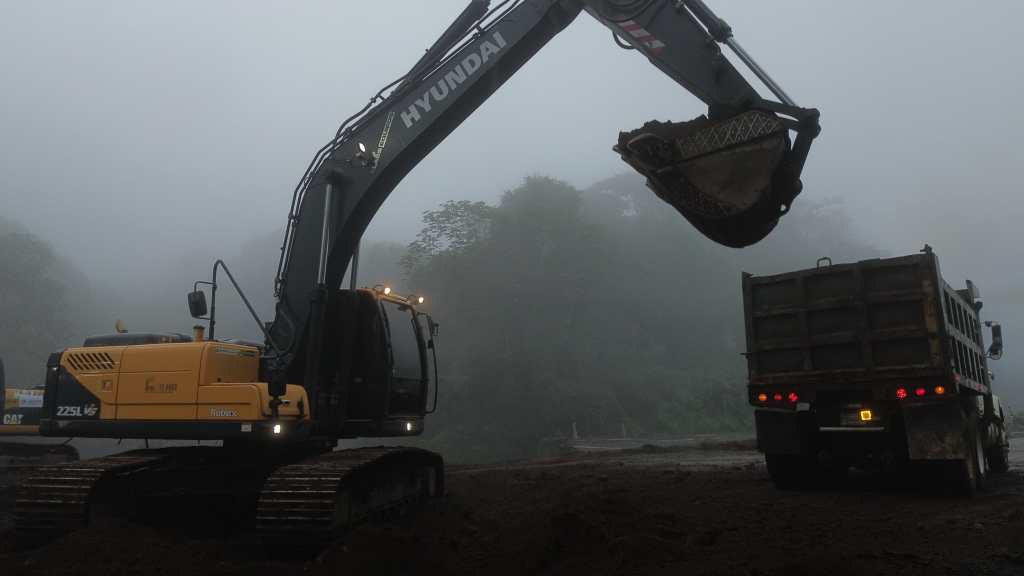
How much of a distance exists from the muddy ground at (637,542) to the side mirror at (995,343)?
368 centimetres

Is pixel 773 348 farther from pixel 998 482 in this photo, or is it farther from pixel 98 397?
pixel 98 397

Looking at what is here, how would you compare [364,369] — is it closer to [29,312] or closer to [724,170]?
[724,170]

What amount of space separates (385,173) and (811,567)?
491 cm

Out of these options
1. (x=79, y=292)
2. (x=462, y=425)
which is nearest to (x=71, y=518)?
(x=462, y=425)

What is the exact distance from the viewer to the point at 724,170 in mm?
5820

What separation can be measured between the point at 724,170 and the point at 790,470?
4.92 meters

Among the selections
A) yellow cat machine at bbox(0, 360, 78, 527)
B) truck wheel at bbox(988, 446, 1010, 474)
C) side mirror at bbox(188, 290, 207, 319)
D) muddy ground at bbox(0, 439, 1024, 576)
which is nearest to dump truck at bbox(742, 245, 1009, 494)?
muddy ground at bbox(0, 439, 1024, 576)

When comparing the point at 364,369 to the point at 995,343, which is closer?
the point at 364,369

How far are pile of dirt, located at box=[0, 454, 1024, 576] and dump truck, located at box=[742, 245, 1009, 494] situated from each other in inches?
27.0

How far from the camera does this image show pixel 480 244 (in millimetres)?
40812

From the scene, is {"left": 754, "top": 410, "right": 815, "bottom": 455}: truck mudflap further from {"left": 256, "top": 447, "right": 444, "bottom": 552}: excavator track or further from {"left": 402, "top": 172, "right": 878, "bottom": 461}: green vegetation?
{"left": 402, "top": 172, "right": 878, "bottom": 461}: green vegetation

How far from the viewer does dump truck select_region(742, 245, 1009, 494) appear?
8133 mm

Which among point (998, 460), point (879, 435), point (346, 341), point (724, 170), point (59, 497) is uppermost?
point (724, 170)

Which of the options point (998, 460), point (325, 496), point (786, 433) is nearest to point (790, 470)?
point (786, 433)
